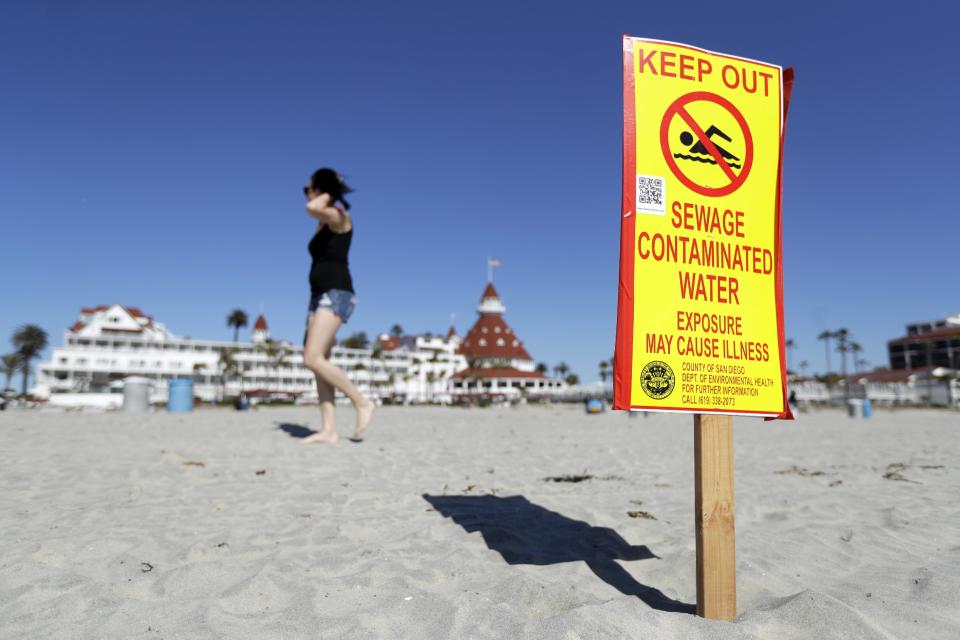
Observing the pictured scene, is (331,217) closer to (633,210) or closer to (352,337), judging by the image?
(633,210)

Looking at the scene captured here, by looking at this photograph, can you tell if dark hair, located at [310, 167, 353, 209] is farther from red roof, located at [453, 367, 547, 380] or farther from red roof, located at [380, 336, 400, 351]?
red roof, located at [380, 336, 400, 351]

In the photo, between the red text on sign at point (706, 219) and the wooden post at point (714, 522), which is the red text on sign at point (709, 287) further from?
the wooden post at point (714, 522)

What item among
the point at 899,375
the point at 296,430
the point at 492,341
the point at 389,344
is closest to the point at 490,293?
the point at 492,341

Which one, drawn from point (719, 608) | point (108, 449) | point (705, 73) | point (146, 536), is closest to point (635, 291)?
point (705, 73)

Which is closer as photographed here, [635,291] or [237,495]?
[635,291]

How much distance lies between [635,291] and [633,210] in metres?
0.29

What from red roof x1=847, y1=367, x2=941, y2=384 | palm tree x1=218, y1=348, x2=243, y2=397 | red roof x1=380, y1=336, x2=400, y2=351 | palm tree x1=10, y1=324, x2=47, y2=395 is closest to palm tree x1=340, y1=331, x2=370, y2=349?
red roof x1=380, y1=336, x2=400, y2=351

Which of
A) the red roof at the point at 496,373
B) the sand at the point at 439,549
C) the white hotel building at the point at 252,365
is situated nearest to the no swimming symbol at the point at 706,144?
the sand at the point at 439,549

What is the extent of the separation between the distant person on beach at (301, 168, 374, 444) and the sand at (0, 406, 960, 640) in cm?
105

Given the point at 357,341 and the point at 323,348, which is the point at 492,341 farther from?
the point at 323,348

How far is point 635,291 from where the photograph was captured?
1.99 metres

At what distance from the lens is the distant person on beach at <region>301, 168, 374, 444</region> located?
615cm

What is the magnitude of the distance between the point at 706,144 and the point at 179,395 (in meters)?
13.9

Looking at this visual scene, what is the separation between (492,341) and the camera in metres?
70.9
